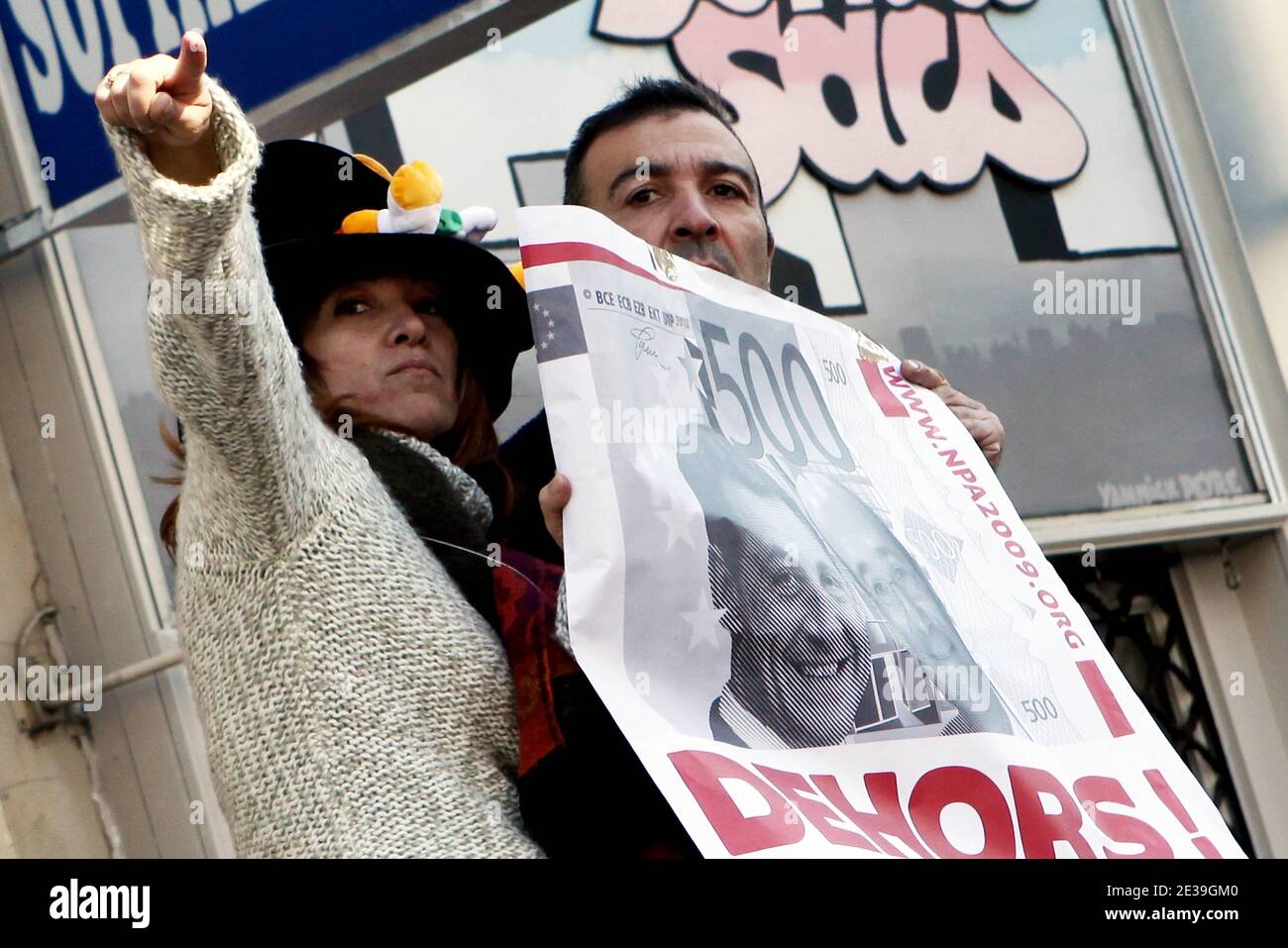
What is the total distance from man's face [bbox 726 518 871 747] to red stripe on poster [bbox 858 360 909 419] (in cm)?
47

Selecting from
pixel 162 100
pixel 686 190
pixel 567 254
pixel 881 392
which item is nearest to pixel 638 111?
pixel 686 190

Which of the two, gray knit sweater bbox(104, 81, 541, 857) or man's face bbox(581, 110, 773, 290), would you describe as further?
man's face bbox(581, 110, 773, 290)

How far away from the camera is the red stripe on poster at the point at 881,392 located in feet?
6.39

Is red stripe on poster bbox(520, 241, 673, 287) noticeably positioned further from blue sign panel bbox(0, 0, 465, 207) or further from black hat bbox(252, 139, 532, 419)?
blue sign panel bbox(0, 0, 465, 207)

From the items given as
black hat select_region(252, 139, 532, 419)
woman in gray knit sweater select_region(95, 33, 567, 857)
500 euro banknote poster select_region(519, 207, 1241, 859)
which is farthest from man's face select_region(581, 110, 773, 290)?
woman in gray knit sweater select_region(95, 33, 567, 857)

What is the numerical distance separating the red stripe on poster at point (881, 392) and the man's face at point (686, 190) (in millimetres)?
427

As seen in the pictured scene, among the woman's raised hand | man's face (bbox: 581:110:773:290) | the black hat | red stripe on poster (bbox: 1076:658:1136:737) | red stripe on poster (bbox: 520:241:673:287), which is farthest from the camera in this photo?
man's face (bbox: 581:110:773:290)

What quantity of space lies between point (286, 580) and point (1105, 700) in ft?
2.97

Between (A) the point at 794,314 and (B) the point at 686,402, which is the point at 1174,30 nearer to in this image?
(A) the point at 794,314

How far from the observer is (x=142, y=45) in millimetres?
2920

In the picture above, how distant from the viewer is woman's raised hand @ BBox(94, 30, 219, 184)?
4.65ft

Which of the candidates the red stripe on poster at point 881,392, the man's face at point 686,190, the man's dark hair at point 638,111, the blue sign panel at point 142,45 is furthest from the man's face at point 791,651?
the blue sign panel at point 142,45

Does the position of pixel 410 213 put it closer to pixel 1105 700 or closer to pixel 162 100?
pixel 162 100
